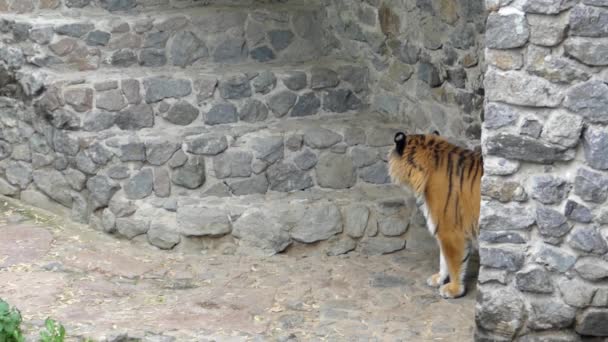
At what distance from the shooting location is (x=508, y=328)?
222 inches

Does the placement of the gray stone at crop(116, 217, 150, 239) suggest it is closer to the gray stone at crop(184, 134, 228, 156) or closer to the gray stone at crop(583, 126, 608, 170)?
the gray stone at crop(184, 134, 228, 156)

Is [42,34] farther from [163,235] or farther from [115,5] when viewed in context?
[163,235]

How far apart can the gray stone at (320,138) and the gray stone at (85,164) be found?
1.45 meters

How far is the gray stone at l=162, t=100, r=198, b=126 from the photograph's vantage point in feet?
25.0

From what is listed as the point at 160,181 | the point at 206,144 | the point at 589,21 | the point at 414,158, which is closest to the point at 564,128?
the point at 589,21

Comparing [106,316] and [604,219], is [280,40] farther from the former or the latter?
[604,219]

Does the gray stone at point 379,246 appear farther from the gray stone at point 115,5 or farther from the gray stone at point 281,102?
the gray stone at point 115,5

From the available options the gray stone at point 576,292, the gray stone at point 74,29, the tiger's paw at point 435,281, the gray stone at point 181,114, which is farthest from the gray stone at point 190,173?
the gray stone at point 576,292

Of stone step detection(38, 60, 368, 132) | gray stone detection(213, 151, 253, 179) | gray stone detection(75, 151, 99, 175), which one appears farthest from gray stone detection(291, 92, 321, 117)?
gray stone detection(75, 151, 99, 175)

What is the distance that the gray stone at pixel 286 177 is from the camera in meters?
7.59

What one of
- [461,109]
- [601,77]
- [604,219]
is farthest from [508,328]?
[461,109]

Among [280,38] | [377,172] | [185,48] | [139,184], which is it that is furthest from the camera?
[280,38]

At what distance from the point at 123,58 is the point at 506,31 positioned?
10.7 feet

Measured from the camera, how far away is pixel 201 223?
736 cm
